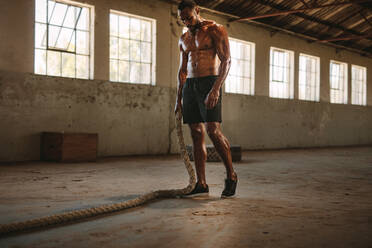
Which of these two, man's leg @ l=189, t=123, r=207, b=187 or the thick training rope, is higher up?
man's leg @ l=189, t=123, r=207, b=187

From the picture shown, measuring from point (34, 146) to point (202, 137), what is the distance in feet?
14.8

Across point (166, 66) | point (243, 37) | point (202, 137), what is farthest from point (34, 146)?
point (243, 37)

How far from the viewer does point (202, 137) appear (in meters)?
3.66

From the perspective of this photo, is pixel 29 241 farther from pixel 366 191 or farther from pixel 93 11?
pixel 93 11

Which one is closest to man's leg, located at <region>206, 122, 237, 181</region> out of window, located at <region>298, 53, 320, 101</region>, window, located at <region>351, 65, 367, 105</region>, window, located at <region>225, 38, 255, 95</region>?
window, located at <region>225, 38, 255, 95</region>

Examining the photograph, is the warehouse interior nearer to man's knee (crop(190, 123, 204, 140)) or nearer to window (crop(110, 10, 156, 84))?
window (crop(110, 10, 156, 84))

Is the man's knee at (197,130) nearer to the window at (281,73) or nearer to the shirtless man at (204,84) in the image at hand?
the shirtless man at (204,84)

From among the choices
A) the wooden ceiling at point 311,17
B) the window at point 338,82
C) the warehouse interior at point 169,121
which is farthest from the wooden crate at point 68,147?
the window at point 338,82

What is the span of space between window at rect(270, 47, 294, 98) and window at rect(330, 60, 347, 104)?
2.51 m

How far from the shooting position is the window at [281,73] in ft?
39.7

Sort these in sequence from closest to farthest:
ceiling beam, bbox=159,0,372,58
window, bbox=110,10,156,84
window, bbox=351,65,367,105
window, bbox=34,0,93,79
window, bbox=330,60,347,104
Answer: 1. window, bbox=34,0,93,79
2. window, bbox=110,10,156,84
3. ceiling beam, bbox=159,0,372,58
4. window, bbox=330,60,347,104
5. window, bbox=351,65,367,105

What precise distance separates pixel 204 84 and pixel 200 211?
3.80ft

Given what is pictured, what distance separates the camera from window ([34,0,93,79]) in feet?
24.2

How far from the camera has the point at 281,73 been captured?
12.4 m
